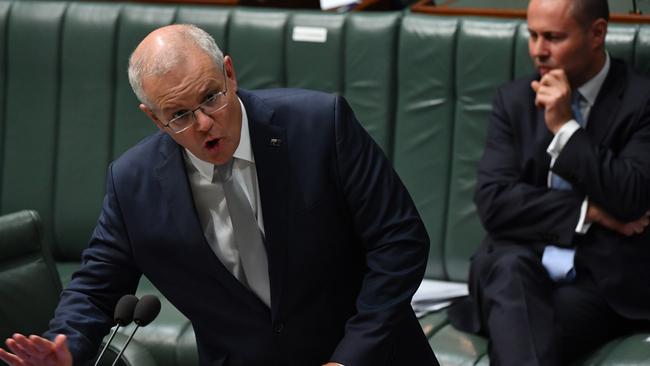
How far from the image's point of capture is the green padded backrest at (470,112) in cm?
383

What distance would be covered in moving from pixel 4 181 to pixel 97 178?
400 millimetres

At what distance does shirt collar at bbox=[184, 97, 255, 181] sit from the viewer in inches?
90.8

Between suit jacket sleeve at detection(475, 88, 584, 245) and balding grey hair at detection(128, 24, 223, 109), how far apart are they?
1431mm

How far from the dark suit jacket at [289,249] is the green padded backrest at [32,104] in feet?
6.85

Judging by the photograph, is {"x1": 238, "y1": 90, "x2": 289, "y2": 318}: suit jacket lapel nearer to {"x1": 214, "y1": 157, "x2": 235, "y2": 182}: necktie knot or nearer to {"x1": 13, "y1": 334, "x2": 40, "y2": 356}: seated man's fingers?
{"x1": 214, "y1": 157, "x2": 235, "y2": 182}: necktie knot

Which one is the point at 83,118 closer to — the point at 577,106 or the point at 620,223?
the point at 577,106

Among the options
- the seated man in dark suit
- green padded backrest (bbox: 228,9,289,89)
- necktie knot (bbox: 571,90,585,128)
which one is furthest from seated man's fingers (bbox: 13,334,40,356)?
green padded backrest (bbox: 228,9,289,89)

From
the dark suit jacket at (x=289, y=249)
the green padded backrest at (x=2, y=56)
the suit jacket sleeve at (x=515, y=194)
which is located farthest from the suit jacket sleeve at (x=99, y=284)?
the green padded backrest at (x=2, y=56)

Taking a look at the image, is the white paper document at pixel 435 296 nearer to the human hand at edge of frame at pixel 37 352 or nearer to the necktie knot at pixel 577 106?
the necktie knot at pixel 577 106

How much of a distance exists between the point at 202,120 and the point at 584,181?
1473 millimetres

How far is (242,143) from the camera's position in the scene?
2309 millimetres

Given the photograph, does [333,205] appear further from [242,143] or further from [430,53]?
[430,53]

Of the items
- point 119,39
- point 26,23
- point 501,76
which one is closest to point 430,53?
point 501,76

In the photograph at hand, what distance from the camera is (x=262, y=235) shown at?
235cm
